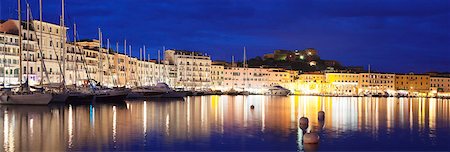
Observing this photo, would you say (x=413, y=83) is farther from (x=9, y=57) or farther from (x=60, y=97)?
(x=60, y=97)

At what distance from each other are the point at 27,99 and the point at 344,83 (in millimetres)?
129817

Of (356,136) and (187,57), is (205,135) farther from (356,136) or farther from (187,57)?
(187,57)

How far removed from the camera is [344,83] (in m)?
165

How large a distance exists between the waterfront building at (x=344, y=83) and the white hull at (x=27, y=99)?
12593cm

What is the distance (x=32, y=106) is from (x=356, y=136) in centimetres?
3014

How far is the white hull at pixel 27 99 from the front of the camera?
156 ft

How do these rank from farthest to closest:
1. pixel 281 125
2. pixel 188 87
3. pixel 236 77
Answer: pixel 236 77, pixel 188 87, pixel 281 125

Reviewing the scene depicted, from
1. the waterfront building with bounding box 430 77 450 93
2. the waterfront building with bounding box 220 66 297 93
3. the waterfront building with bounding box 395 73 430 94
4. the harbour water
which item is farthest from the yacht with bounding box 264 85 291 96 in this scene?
the harbour water

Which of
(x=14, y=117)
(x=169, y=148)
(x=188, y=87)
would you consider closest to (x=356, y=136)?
(x=169, y=148)

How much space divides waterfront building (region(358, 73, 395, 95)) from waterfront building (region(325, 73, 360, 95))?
62.6 inches

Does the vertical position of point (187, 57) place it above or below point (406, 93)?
above

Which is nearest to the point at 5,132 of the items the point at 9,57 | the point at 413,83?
the point at 9,57

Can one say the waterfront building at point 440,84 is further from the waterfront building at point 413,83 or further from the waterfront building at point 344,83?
the waterfront building at point 344,83

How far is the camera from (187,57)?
15625 centimetres
